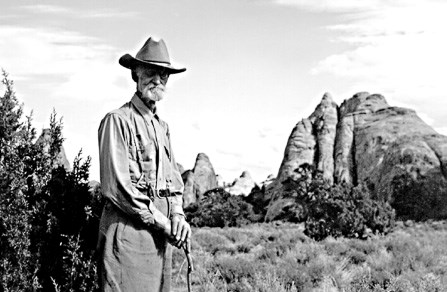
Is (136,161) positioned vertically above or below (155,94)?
below

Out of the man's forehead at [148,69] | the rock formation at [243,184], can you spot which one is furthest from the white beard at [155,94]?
the rock formation at [243,184]

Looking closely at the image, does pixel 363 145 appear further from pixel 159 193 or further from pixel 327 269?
pixel 159 193

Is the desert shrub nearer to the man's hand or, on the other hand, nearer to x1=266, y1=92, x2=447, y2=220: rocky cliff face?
x1=266, y1=92, x2=447, y2=220: rocky cliff face

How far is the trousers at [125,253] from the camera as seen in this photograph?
4695 mm

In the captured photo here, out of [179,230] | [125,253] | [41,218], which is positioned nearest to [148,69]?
[179,230]

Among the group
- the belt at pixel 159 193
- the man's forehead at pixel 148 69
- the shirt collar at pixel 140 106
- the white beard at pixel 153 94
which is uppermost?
the man's forehead at pixel 148 69

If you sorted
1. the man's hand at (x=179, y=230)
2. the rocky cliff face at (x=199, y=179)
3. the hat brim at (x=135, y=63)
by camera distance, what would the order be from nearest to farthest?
the man's hand at (x=179, y=230), the hat brim at (x=135, y=63), the rocky cliff face at (x=199, y=179)

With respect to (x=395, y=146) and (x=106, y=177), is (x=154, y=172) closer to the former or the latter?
(x=106, y=177)

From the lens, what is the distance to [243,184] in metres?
75.7

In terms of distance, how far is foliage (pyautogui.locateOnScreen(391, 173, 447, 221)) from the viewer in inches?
1628

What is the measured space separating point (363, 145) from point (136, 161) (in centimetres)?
4880

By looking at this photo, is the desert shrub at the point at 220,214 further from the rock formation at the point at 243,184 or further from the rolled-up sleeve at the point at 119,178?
the rock formation at the point at 243,184

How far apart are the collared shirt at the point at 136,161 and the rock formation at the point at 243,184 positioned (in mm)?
68367

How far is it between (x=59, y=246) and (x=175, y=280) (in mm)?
6121
